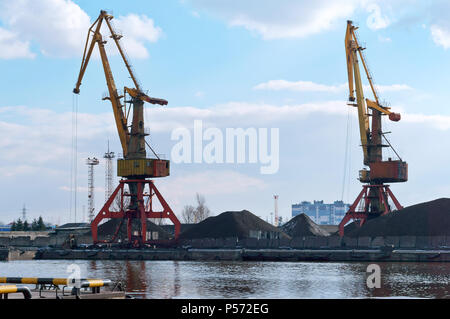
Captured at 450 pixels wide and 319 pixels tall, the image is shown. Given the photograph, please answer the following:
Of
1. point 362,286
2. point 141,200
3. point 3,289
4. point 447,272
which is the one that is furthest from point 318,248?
point 3,289

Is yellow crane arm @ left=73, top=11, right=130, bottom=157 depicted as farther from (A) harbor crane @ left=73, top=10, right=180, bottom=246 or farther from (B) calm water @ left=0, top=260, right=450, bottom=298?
(B) calm water @ left=0, top=260, right=450, bottom=298

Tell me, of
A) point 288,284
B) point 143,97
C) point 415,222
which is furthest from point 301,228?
point 288,284

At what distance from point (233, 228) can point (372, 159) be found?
24768mm

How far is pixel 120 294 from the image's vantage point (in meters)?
25.5

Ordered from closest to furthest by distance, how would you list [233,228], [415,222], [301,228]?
[415,222] → [233,228] → [301,228]

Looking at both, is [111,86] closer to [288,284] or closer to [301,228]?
[301,228]

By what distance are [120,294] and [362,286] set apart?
2383 centimetres

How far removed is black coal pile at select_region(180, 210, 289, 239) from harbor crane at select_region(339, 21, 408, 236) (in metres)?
12.8

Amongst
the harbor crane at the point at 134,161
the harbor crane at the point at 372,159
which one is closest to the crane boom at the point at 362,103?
the harbor crane at the point at 372,159

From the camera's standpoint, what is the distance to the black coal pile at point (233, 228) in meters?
105

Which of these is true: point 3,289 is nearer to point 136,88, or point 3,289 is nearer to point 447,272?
point 447,272

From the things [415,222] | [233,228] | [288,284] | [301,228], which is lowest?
[288,284]

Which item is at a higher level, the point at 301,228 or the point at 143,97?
the point at 143,97

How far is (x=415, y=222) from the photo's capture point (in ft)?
305
